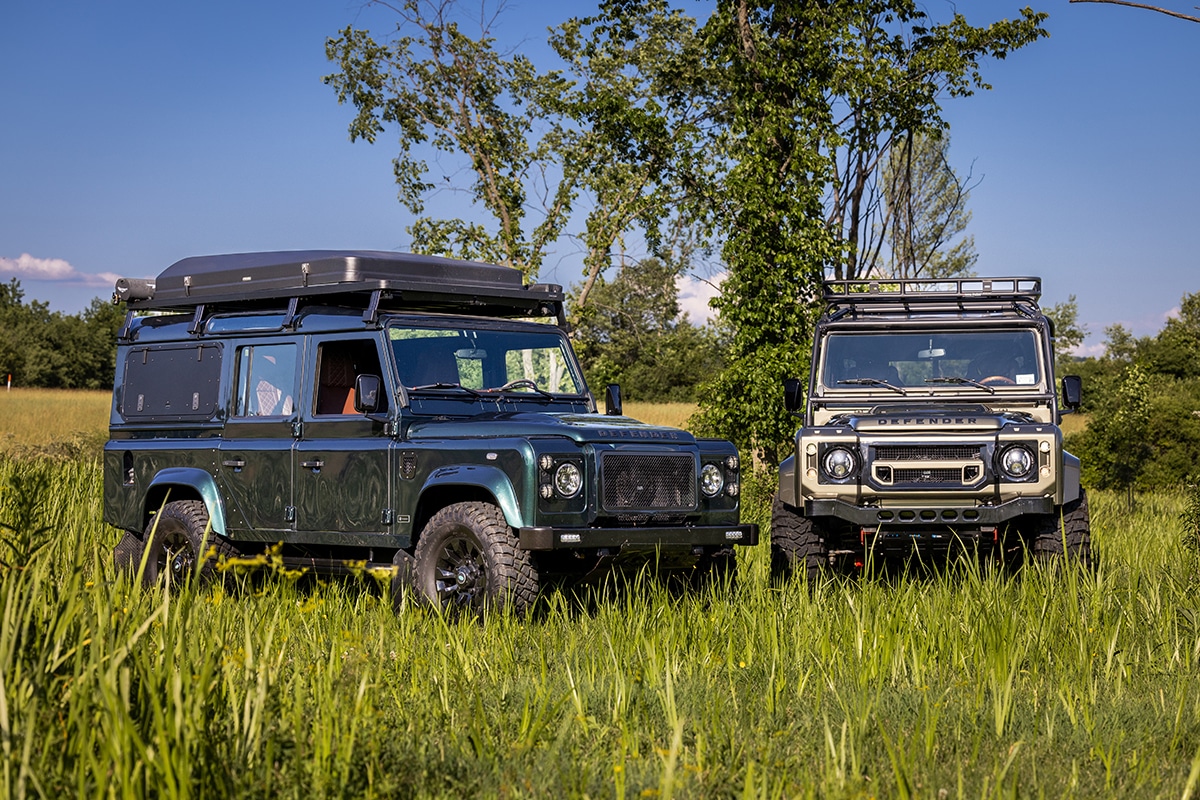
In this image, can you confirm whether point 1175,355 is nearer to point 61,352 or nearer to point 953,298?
point 953,298

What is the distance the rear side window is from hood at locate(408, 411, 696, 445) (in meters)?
2.10

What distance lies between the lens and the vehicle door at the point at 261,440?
895cm

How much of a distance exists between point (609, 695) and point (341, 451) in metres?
3.87

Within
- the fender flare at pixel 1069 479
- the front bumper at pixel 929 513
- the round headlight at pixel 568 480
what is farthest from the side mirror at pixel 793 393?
the round headlight at pixel 568 480

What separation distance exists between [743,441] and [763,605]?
9844mm

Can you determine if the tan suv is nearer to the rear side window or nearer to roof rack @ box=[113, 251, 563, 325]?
roof rack @ box=[113, 251, 563, 325]

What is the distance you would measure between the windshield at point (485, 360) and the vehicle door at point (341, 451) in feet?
0.78

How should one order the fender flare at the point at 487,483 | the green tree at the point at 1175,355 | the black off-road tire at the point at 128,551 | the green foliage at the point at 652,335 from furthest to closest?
the green foliage at the point at 652,335 → the green tree at the point at 1175,355 → the black off-road tire at the point at 128,551 → the fender flare at the point at 487,483

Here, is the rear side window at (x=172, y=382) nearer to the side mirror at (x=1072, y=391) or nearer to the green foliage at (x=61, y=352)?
the side mirror at (x=1072, y=391)

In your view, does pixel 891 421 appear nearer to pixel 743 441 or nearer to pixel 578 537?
pixel 578 537

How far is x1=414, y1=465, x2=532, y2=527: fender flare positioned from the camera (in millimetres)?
7469

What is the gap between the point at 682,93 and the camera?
71.8 feet

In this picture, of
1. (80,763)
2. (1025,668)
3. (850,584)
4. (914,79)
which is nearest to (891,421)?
(850,584)

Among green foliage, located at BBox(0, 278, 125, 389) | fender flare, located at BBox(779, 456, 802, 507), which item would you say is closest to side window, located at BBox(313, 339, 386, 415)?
fender flare, located at BBox(779, 456, 802, 507)
